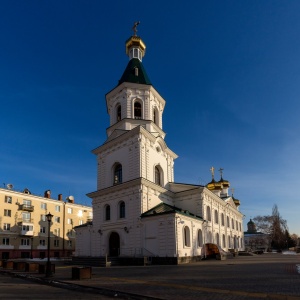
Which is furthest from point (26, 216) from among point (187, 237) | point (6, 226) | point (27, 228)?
point (187, 237)

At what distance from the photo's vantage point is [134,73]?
39000mm

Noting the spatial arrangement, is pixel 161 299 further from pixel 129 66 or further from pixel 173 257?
pixel 129 66

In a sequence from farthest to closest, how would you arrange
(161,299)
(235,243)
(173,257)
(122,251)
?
(235,243)
(122,251)
(173,257)
(161,299)

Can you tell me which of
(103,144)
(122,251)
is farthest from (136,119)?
(122,251)

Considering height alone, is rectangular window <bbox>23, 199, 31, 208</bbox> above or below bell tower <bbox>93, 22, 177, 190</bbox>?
below

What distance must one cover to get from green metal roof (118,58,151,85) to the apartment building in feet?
94.5

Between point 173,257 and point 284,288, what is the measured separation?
17118mm

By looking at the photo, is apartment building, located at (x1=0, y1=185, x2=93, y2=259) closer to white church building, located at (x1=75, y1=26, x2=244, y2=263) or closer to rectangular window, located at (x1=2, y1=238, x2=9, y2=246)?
rectangular window, located at (x1=2, y1=238, x2=9, y2=246)

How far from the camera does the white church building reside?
29859mm

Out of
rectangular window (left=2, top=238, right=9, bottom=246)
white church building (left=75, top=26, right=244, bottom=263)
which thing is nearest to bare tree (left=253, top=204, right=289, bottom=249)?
white church building (left=75, top=26, right=244, bottom=263)

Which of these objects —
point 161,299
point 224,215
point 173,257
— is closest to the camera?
point 161,299

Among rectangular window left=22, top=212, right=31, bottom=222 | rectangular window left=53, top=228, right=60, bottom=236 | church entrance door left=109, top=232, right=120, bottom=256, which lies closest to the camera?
church entrance door left=109, top=232, right=120, bottom=256

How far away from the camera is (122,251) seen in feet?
103

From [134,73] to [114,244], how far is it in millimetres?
20822
